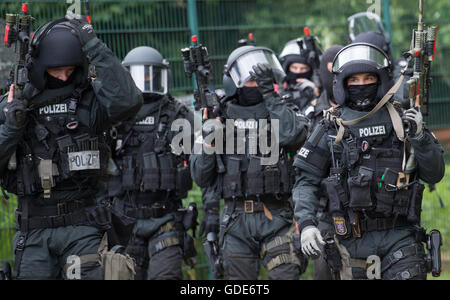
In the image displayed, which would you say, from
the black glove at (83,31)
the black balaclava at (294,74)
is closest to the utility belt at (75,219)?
the black glove at (83,31)

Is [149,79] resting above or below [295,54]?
below

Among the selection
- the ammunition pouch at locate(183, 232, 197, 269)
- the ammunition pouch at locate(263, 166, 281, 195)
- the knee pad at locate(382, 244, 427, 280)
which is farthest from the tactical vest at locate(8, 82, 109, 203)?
the knee pad at locate(382, 244, 427, 280)

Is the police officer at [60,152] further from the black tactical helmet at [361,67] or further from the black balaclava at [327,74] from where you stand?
the black balaclava at [327,74]

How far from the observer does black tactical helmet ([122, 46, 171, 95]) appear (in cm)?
809

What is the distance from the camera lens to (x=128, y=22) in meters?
9.23

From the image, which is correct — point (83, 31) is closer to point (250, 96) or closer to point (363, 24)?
point (250, 96)

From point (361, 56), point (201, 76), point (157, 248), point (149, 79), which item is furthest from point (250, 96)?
point (157, 248)

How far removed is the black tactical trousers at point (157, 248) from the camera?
7.73 meters

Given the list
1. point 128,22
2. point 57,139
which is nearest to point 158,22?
point 128,22

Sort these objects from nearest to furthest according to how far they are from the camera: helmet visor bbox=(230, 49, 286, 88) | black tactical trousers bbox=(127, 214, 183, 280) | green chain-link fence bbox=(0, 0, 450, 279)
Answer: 1. helmet visor bbox=(230, 49, 286, 88)
2. black tactical trousers bbox=(127, 214, 183, 280)
3. green chain-link fence bbox=(0, 0, 450, 279)

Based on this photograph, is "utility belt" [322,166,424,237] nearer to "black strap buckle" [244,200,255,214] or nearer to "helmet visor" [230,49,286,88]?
"black strap buckle" [244,200,255,214]

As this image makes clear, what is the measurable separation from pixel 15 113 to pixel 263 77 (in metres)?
2.10

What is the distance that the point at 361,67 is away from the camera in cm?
597

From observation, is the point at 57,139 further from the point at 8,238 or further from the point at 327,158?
the point at 8,238
